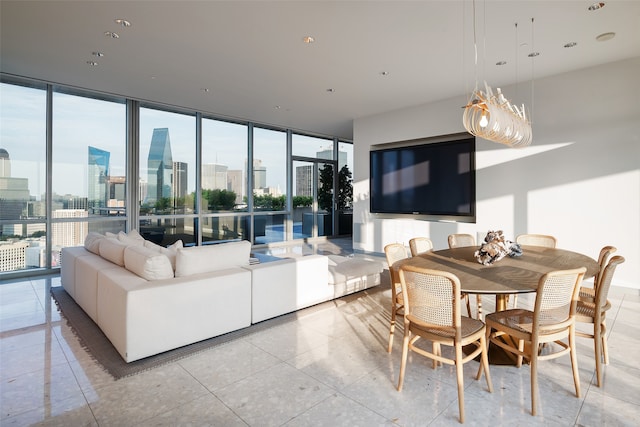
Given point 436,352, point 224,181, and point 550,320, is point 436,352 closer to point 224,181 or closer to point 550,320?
point 550,320

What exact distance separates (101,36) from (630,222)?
6.84 m

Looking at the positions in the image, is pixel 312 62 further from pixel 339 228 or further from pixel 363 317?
pixel 339 228

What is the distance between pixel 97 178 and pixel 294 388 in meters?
5.55

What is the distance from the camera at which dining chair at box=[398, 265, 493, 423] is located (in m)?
1.99

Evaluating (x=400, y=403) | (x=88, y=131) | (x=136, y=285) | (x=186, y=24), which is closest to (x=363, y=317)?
(x=400, y=403)

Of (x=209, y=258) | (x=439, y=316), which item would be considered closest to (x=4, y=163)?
(x=209, y=258)

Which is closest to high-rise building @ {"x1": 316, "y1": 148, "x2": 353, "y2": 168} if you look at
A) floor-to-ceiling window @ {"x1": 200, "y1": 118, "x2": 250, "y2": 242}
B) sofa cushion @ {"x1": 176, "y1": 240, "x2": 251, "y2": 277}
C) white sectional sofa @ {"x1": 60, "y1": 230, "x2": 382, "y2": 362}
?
floor-to-ceiling window @ {"x1": 200, "y1": 118, "x2": 250, "y2": 242}

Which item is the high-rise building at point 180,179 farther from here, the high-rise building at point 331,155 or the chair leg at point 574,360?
the chair leg at point 574,360

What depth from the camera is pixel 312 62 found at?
14.6 ft

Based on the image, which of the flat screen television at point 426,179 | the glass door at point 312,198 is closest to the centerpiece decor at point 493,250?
the flat screen television at point 426,179

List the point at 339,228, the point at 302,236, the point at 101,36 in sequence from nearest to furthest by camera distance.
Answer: the point at 101,36, the point at 302,236, the point at 339,228

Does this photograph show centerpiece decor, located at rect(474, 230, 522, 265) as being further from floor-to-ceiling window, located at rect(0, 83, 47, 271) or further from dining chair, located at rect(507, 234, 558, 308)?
floor-to-ceiling window, located at rect(0, 83, 47, 271)

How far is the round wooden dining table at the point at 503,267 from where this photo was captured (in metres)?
2.12

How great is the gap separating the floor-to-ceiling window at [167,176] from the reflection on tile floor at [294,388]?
3.56 metres
